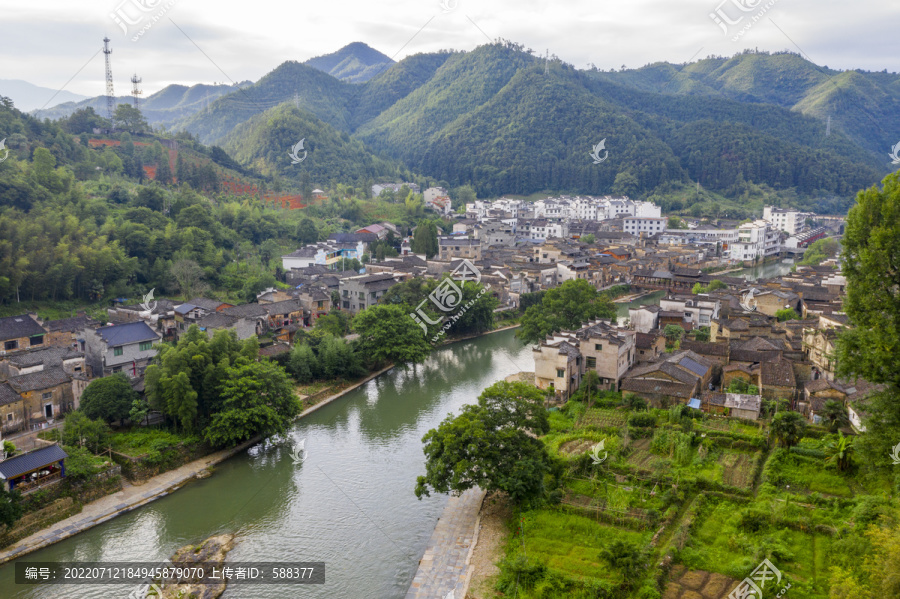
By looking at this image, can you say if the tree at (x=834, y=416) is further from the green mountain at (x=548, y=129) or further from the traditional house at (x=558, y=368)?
the green mountain at (x=548, y=129)

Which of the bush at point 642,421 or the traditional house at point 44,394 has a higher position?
the traditional house at point 44,394

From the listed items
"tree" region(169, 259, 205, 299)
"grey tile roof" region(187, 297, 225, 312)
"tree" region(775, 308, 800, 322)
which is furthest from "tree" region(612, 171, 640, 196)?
"grey tile roof" region(187, 297, 225, 312)

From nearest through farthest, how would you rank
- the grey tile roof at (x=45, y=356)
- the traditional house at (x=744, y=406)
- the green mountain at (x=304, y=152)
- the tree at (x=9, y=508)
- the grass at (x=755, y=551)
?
the grass at (x=755, y=551), the tree at (x=9, y=508), the traditional house at (x=744, y=406), the grey tile roof at (x=45, y=356), the green mountain at (x=304, y=152)

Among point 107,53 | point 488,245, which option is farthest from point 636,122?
point 107,53

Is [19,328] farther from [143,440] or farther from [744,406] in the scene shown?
[744,406]

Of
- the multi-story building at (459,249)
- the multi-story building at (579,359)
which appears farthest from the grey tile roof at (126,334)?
the multi-story building at (459,249)
